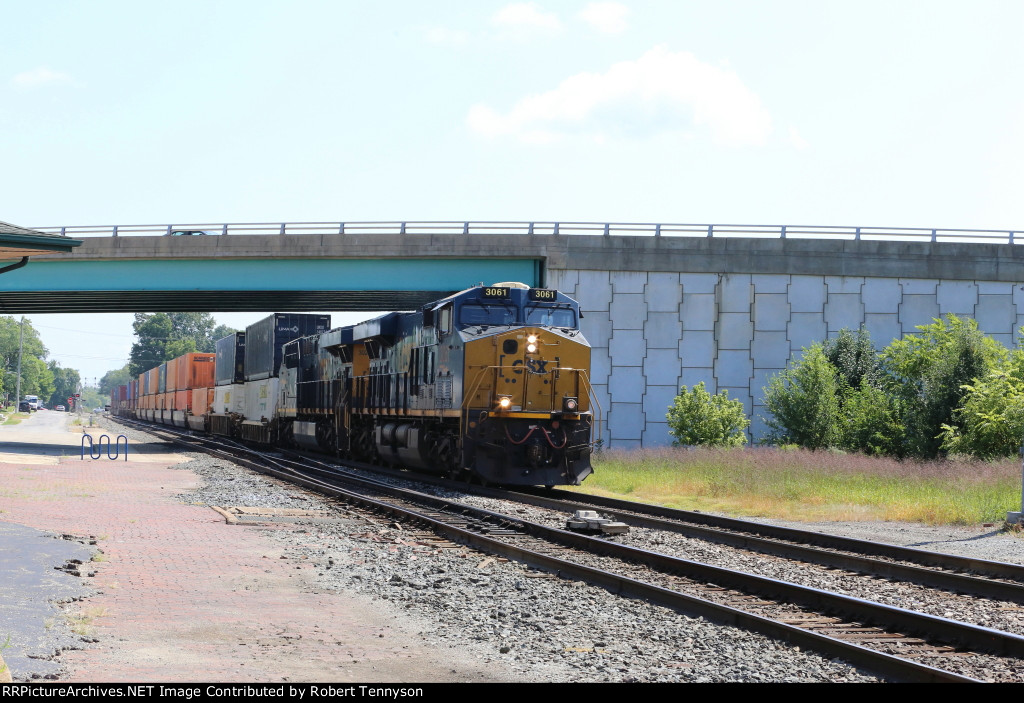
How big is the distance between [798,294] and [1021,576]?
25223 mm

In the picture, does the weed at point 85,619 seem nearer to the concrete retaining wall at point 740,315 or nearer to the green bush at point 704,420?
the green bush at point 704,420

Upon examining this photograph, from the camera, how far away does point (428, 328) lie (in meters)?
22.3

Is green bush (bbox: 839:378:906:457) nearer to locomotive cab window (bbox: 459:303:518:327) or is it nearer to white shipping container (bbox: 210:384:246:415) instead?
locomotive cab window (bbox: 459:303:518:327)

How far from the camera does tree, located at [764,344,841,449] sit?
30.3 m

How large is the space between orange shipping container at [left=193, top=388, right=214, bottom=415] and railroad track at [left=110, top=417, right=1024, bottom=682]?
1646 inches

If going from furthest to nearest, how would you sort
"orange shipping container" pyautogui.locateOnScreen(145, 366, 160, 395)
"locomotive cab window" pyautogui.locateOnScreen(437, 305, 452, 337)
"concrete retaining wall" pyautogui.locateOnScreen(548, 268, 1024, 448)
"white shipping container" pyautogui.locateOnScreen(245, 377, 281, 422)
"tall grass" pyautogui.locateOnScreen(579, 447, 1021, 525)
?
"orange shipping container" pyautogui.locateOnScreen(145, 366, 160, 395), "white shipping container" pyautogui.locateOnScreen(245, 377, 281, 422), "concrete retaining wall" pyautogui.locateOnScreen(548, 268, 1024, 448), "locomotive cab window" pyautogui.locateOnScreen(437, 305, 452, 337), "tall grass" pyautogui.locateOnScreen(579, 447, 1021, 525)

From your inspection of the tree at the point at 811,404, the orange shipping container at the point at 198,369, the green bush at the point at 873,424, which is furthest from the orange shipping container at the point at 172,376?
the green bush at the point at 873,424

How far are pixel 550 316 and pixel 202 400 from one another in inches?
1545

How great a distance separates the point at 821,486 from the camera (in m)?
20.3

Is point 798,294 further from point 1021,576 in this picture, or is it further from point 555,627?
point 555,627

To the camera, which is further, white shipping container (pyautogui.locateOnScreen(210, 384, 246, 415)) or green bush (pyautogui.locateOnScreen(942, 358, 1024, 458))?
white shipping container (pyautogui.locateOnScreen(210, 384, 246, 415))

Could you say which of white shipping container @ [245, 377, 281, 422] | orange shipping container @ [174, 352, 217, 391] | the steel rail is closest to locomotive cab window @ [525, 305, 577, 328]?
the steel rail

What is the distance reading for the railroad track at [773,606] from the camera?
7.00m

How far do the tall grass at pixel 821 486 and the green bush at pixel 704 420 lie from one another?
11.2ft
